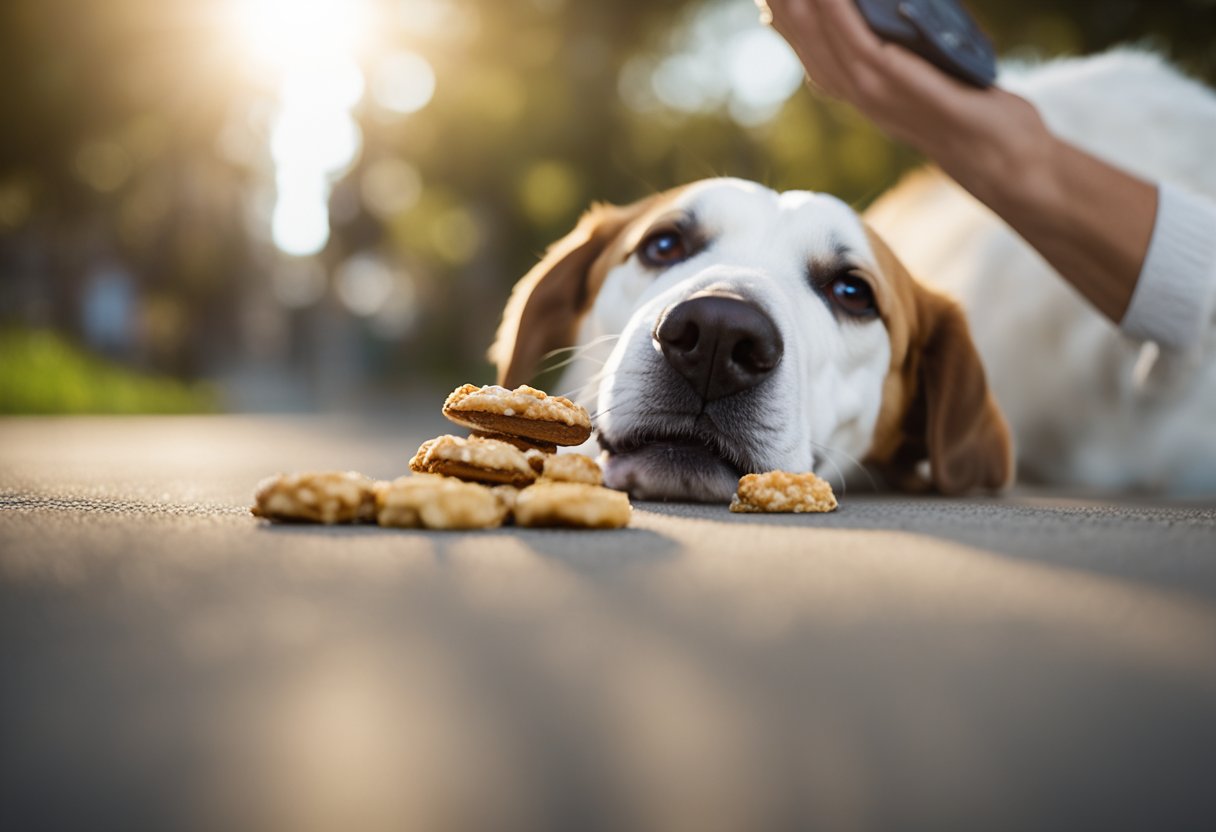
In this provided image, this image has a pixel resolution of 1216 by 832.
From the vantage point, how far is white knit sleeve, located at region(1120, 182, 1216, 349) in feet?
7.04

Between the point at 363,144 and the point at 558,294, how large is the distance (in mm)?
16851

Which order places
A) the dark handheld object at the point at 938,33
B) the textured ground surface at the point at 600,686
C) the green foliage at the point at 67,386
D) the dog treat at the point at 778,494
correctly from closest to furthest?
the textured ground surface at the point at 600,686
the dog treat at the point at 778,494
the dark handheld object at the point at 938,33
the green foliage at the point at 67,386

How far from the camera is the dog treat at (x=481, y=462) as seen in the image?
1.57 metres

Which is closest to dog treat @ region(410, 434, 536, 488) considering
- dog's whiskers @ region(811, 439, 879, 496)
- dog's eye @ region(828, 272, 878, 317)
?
dog's whiskers @ region(811, 439, 879, 496)

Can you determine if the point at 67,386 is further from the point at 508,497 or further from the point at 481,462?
the point at 508,497

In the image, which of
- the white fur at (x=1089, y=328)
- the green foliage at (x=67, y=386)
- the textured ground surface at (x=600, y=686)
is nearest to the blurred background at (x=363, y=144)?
the green foliage at (x=67, y=386)

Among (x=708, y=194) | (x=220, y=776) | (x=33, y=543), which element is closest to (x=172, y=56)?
(x=708, y=194)

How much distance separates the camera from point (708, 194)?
7.66 ft

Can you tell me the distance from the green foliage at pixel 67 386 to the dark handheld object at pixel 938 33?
8.06m

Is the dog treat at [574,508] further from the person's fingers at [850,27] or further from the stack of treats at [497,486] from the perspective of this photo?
the person's fingers at [850,27]

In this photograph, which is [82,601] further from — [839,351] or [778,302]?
[839,351]

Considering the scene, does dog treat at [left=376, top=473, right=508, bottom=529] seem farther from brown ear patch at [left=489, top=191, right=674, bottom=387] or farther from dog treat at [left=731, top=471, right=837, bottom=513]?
brown ear patch at [left=489, top=191, right=674, bottom=387]

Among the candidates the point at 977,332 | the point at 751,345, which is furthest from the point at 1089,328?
the point at 751,345

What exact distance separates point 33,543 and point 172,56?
36.6 feet
